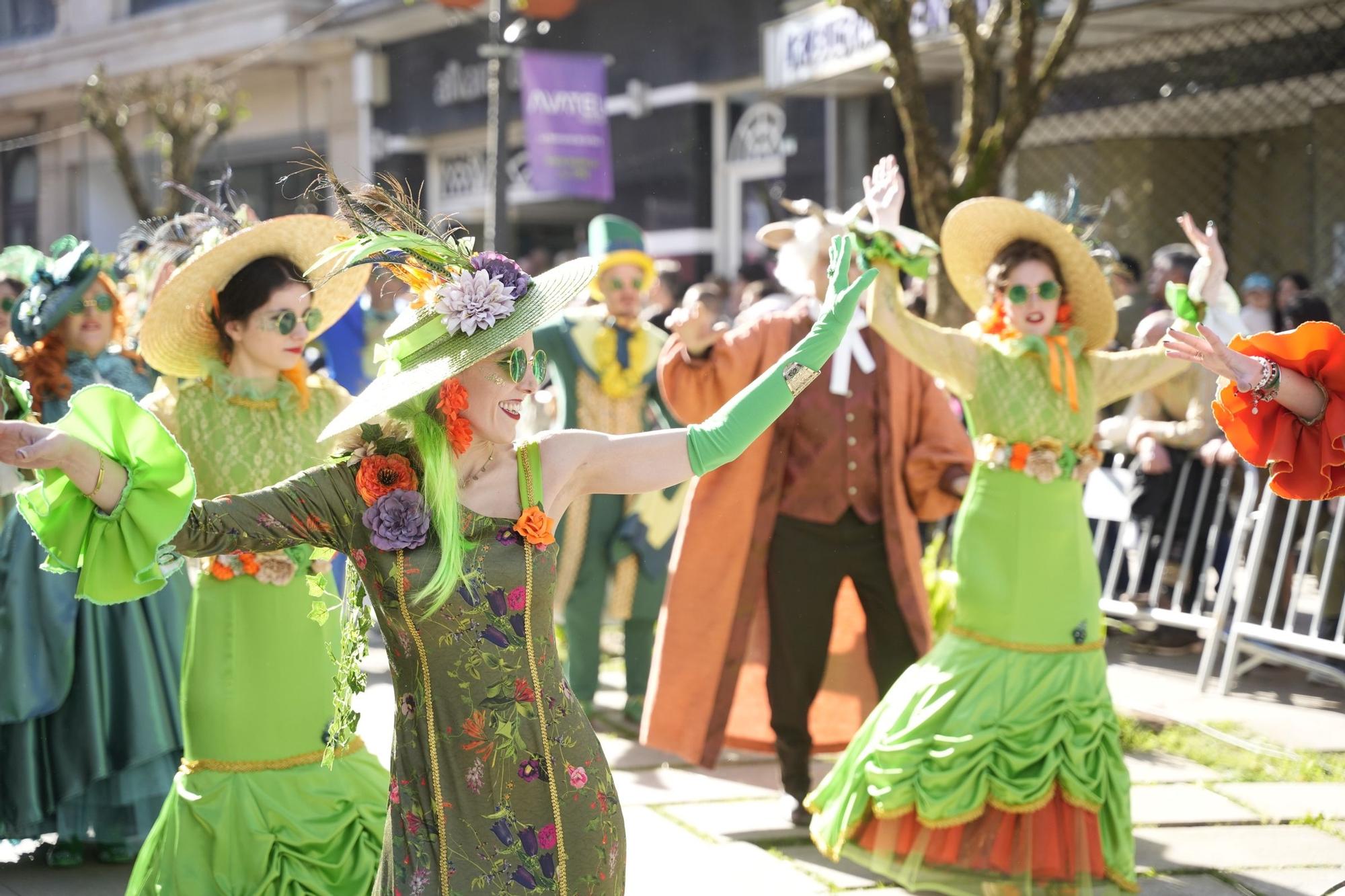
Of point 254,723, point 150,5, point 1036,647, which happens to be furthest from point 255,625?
point 150,5

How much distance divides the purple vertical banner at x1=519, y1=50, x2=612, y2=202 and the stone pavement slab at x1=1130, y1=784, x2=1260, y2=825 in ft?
26.1

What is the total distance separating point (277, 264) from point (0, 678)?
1690mm

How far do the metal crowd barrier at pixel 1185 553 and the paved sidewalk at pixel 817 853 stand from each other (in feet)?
2.40

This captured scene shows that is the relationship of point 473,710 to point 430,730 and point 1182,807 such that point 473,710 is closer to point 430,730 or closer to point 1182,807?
point 430,730

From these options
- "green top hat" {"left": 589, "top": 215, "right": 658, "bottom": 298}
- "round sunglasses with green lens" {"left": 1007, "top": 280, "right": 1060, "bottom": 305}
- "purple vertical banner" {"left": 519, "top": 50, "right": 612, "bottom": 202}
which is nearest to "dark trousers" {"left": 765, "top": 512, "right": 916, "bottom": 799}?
"round sunglasses with green lens" {"left": 1007, "top": 280, "right": 1060, "bottom": 305}

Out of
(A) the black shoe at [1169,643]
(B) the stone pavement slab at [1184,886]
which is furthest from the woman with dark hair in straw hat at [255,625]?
(A) the black shoe at [1169,643]

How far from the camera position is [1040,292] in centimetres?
457

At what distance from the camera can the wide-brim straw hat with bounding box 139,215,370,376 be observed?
419 cm

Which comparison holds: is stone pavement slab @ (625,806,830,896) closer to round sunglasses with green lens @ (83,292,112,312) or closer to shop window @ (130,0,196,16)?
round sunglasses with green lens @ (83,292,112,312)

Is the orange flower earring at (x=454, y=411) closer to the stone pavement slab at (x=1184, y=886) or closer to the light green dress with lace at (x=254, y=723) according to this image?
the light green dress with lace at (x=254, y=723)

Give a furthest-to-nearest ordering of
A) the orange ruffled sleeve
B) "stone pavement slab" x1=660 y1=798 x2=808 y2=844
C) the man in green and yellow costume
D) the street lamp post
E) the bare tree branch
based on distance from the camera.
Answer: the street lamp post
the bare tree branch
the man in green and yellow costume
"stone pavement slab" x1=660 y1=798 x2=808 y2=844
the orange ruffled sleeve

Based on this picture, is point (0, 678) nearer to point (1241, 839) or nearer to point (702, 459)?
point (702, 459)

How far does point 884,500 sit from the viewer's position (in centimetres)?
505

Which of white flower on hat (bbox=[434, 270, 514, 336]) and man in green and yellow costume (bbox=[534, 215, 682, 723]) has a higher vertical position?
white flower on hat (bbox=[434, 270, 514, 336])
